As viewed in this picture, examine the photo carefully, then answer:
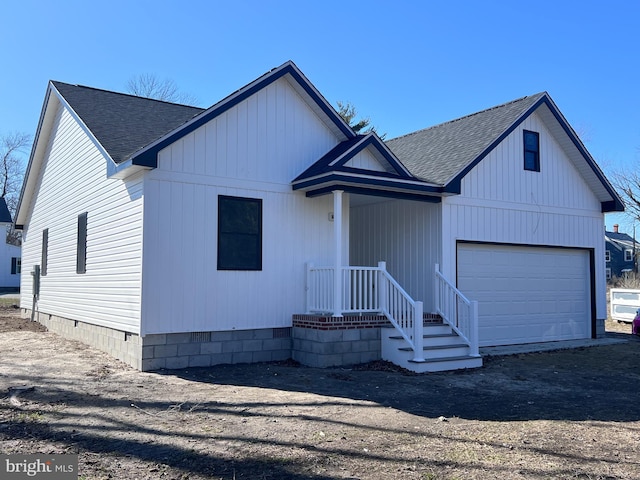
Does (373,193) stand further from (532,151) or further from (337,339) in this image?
(532,151)

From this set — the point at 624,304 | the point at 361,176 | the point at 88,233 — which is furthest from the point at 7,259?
the point at 624,304

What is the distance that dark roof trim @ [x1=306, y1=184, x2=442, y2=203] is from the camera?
10961 millimetres

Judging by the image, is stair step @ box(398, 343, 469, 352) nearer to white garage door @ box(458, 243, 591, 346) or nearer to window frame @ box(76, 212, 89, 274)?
white garage door @ box(458, 243, 591, 346)

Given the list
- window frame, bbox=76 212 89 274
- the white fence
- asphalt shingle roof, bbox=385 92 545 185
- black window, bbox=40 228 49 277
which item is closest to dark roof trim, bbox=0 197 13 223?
black window, bbox=40 228 49 277

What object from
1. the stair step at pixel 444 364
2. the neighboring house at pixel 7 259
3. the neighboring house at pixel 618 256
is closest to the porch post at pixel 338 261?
the stair step at pixel 444 364

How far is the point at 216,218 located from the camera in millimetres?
10648

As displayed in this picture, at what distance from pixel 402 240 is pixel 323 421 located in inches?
288

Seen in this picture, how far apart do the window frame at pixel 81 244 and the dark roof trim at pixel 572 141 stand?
7.99 m

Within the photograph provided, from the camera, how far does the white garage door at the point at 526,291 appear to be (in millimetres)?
13344

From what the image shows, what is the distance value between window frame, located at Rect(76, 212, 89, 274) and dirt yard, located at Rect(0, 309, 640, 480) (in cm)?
309

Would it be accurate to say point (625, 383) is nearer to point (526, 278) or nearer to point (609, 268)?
point (526, 278)

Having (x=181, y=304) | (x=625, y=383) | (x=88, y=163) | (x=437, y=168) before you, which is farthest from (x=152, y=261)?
(x=625, y=383)

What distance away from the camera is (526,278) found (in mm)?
14172

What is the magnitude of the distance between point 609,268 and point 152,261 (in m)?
54.5
